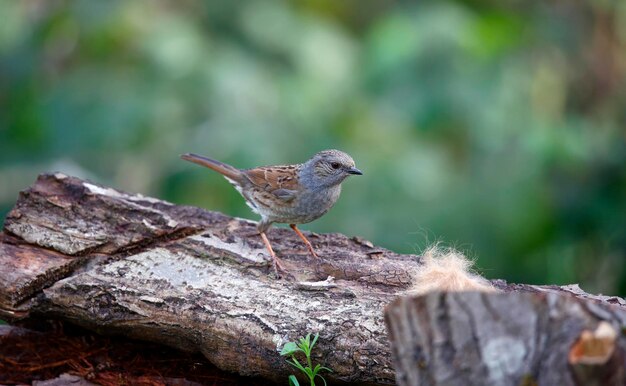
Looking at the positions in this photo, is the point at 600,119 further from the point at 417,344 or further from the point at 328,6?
the point at 417,344

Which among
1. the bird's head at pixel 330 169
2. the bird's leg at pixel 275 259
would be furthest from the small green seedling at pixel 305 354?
the bird's head at pixel 330 169

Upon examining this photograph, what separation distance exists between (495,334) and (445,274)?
3.06 feet

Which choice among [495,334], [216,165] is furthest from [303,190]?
[495,334]

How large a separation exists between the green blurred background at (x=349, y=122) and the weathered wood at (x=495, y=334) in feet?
13.2

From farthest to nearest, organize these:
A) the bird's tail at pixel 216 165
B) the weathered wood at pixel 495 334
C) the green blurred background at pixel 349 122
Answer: the green blurred background at pixel 349 122 < the bird's tail at pixel 216 165 < the weathered wood at pixel 495 334

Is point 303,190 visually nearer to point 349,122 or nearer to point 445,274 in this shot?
point 445,274

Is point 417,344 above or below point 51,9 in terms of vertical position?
below

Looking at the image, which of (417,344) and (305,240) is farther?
(305,240)

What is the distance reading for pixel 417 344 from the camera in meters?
2.62

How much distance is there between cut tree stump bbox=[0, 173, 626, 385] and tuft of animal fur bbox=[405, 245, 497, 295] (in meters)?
0.21

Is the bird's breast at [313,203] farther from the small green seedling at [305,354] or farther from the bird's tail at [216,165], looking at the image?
the small green seedling at [305,354]

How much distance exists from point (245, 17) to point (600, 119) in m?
3.69

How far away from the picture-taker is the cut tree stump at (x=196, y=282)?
384 cm

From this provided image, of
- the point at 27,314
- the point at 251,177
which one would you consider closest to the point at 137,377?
the point at 27,314
